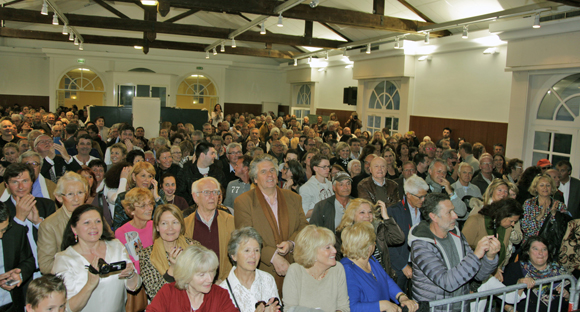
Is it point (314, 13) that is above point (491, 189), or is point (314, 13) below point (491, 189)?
above

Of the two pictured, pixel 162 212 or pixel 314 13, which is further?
pixel 314 13

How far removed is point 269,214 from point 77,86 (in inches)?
617

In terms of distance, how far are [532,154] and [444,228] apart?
Answer: 6596mm

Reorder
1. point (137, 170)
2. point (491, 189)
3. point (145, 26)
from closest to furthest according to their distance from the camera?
point (137, 170)
point (491, 189)
point (145, 26)

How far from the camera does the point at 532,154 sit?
8.20 metres

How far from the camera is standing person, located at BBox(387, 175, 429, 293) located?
3.38m

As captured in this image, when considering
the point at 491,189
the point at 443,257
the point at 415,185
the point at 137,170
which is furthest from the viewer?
the point at 491,189

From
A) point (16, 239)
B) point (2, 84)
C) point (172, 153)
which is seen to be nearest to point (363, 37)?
point (172, 153)

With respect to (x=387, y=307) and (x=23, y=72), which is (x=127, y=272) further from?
(x=23, y=72)

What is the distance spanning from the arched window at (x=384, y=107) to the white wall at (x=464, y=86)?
719 millimetres

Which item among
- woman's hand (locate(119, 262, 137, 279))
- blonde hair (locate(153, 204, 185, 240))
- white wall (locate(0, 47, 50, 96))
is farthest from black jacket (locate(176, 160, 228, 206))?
white wall (locate(0, 47, 50, 96))

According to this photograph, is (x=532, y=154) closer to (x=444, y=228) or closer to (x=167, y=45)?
(x=444, y=228)

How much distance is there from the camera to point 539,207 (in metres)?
4.16

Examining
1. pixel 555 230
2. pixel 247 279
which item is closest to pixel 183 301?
pixel 247 279
